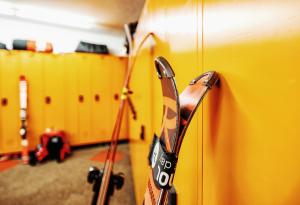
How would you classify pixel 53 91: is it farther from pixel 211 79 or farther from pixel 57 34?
pixel 211 79

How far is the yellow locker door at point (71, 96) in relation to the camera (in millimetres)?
3514

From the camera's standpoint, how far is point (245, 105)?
1.13 ft

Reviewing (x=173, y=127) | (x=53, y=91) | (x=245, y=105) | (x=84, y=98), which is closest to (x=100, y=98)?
(x=84, y=98)

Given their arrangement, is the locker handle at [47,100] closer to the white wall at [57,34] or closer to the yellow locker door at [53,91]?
the yellow locker door at [53,91]

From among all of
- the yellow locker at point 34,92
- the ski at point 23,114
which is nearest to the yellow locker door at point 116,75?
the yellow locker at point 34,92

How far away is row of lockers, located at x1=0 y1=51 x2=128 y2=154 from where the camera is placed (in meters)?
3.08

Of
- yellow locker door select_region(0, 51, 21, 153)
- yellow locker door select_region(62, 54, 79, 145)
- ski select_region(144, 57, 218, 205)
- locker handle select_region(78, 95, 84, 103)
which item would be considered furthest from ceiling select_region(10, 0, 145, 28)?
ski select_region(144, 57, 218, 205)

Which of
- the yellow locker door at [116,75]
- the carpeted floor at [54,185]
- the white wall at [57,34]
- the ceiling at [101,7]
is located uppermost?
the ceiling at [101,7]

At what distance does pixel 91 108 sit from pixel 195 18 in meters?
3.54

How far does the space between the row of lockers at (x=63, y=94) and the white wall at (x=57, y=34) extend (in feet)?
0.93

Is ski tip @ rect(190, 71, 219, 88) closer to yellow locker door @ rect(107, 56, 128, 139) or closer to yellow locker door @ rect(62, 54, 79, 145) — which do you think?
yellow locker door @ rect(107, 56, 128, 139)

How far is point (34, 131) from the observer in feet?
10.8

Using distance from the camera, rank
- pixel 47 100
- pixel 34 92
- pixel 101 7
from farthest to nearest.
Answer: pixel 47 100 → pixel 34 92 → pixel 101 7

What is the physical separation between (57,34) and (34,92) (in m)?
1.20
